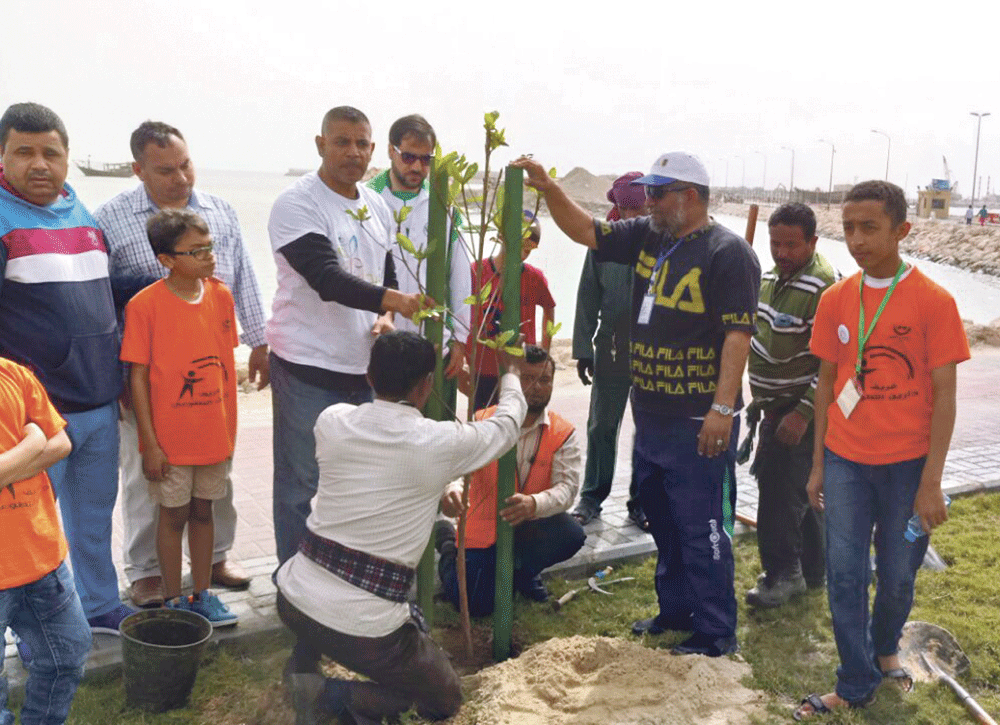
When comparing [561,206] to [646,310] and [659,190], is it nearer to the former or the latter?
[659,190]

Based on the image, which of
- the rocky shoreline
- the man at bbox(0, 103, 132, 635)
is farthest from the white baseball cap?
the rocky shoreline

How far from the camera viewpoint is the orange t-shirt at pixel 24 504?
276 centimetres

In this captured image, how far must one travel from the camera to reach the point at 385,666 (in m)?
3.29

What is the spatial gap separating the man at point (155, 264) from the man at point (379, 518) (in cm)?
128

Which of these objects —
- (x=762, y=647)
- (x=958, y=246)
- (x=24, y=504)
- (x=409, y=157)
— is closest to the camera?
(x=24, y=504)

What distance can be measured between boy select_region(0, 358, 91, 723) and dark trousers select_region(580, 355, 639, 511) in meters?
3.38

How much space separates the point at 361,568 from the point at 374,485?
0.99 feet

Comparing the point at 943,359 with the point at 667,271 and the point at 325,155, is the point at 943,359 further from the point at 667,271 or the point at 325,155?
the point at 325,155

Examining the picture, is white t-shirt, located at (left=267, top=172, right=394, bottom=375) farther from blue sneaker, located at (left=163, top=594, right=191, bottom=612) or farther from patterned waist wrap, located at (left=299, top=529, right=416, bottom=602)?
blue sneaker, located at (left=163, top=594, right=191, bottom=612)

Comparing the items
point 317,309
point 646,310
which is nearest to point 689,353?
point 646,310

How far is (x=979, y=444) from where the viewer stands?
807 cm

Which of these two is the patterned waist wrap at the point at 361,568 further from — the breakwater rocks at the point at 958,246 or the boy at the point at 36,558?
the breakwater rocks at the point at 958,246

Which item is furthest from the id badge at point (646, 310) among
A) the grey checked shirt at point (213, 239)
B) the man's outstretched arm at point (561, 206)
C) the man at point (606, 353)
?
the grey checked shirt at point (213, 239)

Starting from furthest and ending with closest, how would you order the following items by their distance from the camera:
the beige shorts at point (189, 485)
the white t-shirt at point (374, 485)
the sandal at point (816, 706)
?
the beige shorts at point (189, 485)
the sandal at point (816, 706)
the white t-shirt at point (374, 485)
